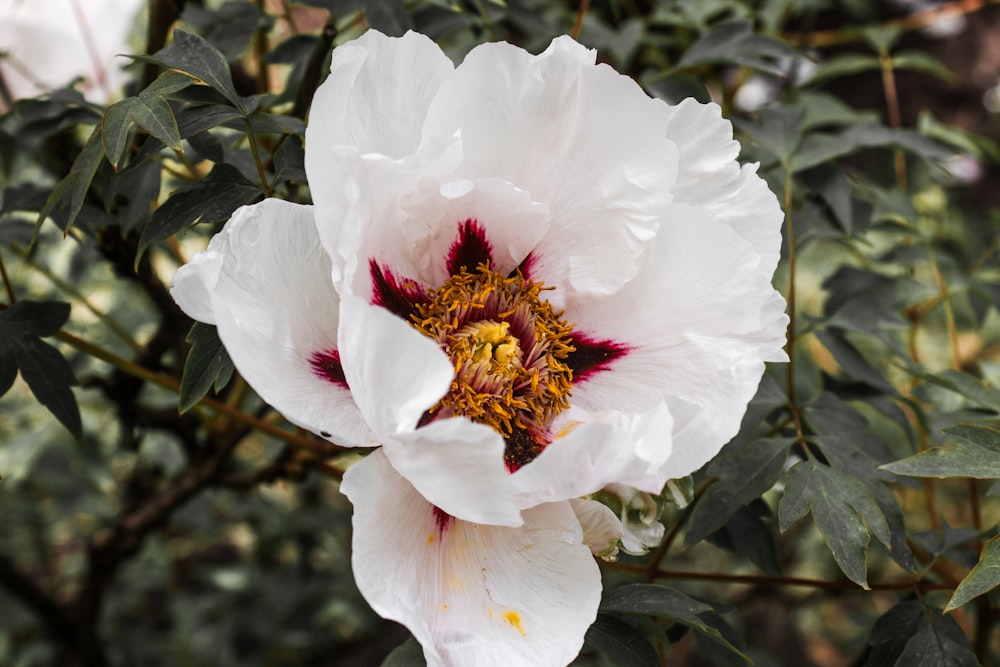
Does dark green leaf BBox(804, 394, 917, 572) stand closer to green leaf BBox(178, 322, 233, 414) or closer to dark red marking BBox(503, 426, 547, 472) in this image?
dark red marking BBox(503, 426, 547, 472)

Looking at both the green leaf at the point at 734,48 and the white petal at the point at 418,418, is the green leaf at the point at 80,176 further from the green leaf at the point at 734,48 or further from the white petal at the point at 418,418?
the green leaf at the point at 734,48

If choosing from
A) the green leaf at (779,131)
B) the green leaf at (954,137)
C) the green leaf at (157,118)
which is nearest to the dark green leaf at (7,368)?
the green leaf at (157,118)

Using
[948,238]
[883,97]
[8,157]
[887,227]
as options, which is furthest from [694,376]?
[883,97]

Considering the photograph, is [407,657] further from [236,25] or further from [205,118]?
[236,25]

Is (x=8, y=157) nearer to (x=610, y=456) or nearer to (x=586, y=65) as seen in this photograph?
(x=586, y=65)

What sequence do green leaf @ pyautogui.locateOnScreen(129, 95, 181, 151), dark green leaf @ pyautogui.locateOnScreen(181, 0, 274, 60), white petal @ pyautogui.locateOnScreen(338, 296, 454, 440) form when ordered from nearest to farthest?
white petal @ pyautogui.locateOnScreen(338, 296, 454, 440), green leaf @ pyautogui.locateOnScreen(129, 95, 181, 151), dark green leaf @ pyautogui.locateOnScreen(181, 0, 274, 60)

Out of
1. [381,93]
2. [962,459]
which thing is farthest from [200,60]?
[962,459]

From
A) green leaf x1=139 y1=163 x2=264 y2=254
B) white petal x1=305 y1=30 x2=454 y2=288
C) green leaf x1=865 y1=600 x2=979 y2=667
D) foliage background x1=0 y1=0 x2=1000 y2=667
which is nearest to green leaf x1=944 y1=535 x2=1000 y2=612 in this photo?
foliage background x1=0 y1=0 x2=1000 y2=667

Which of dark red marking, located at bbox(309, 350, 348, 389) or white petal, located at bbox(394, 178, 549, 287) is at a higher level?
white petal, located at bbox(394, 178, 549, 287)
